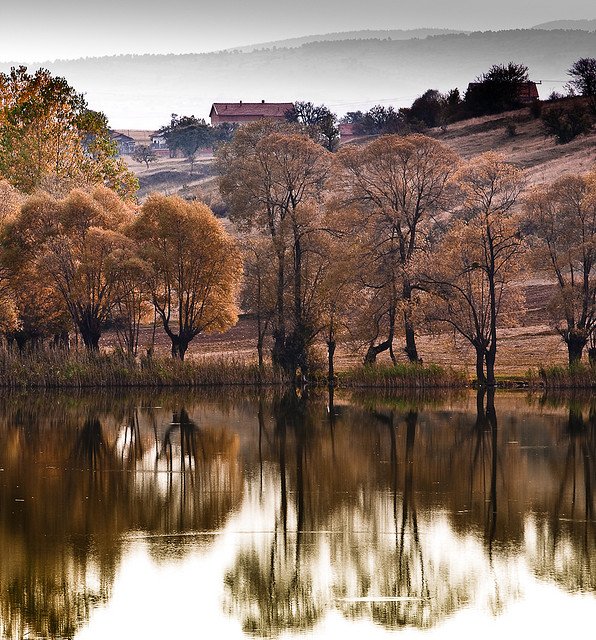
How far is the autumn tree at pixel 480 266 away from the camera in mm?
50688

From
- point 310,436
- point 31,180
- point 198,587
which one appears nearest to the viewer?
point 198,587

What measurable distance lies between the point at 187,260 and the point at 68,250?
5.54 metres

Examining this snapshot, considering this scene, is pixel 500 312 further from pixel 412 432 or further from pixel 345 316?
Result: pixel 412 432

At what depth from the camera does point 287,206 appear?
55.2m

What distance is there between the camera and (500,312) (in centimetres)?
5231

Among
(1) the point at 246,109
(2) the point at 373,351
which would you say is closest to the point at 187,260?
(2) the point at 373,351

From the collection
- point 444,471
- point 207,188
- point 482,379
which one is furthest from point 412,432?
point 207,188

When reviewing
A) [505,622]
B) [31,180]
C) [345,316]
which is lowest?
[505,622]

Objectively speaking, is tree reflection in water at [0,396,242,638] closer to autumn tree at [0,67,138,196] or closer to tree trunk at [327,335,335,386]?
tree trunk at [327,335,335,386]

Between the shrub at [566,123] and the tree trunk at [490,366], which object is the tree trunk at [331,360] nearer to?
the tree trunk at [490,366]

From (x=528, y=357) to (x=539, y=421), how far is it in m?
17.6

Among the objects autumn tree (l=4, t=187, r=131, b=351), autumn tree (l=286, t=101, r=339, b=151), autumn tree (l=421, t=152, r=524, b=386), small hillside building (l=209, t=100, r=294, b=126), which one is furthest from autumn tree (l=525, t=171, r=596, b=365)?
small hillside building (l=209, t=100, r=294, b=126)

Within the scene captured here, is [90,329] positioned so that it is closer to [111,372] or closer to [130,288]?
[130,288]

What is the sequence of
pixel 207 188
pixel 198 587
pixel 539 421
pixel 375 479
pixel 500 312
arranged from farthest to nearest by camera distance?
pixel 207 188 < pixel 500 312 < pixel 539 421 < pixel 375 479 < pixel 198 587
